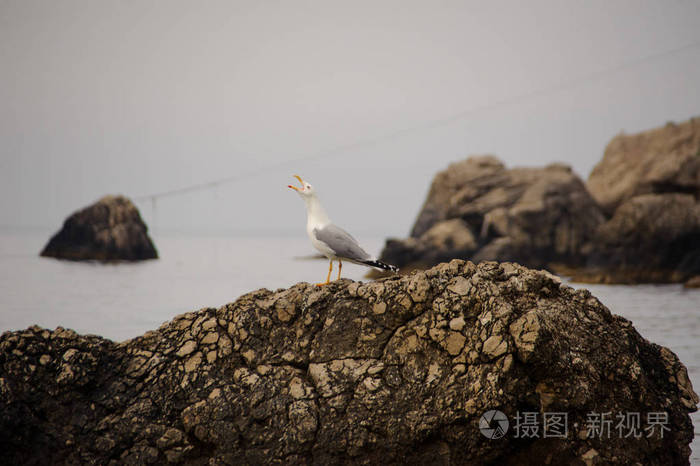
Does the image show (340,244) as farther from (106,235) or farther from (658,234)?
(106,235)

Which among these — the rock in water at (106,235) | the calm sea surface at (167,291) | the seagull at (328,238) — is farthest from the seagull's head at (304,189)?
the rock in water at (106,235)

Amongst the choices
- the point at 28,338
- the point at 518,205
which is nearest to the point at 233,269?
the point at 518,205

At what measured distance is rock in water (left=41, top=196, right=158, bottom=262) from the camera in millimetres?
21094

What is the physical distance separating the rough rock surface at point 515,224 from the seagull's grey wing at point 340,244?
616 inches

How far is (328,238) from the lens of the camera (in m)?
4.77

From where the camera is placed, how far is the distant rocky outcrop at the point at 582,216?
1848 cm

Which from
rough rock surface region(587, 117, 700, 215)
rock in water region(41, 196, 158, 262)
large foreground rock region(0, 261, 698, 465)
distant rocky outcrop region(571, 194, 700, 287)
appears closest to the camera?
large foreground rock region(0, 261, 698, 465)

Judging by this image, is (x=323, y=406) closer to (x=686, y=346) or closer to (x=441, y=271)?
(x=441, y=271)

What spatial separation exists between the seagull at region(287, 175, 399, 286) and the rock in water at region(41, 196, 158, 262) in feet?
58.7

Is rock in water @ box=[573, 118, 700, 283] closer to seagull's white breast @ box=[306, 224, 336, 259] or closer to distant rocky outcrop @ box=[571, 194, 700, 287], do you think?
distant rocky outcrop @ box=[571, 194, 700, 287]

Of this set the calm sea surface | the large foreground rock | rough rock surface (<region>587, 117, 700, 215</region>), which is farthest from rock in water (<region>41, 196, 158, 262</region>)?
the large foreground rock

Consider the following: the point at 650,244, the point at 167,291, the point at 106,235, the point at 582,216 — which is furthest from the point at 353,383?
the point at 106,235

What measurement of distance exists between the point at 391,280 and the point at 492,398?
1.05 metres

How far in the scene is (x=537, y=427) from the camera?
3994mm
